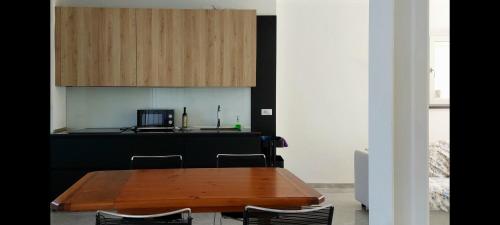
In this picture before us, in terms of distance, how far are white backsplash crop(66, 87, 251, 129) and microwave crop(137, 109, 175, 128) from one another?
239 mm

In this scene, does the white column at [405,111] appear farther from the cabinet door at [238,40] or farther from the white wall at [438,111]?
the white wall at [438,111]

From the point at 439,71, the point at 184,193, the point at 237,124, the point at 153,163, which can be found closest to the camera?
→ the point at 184,193

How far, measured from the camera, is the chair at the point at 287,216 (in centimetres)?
204

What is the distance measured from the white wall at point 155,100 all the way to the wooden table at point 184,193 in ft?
9.17

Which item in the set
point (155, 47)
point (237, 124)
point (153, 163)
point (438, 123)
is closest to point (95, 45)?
point (155, 47)

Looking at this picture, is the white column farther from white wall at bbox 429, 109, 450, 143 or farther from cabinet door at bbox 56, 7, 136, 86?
white wall at bbox 429, 109, 450, 143

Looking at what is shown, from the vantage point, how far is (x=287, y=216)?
207cm

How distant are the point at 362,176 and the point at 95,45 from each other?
3.60 m

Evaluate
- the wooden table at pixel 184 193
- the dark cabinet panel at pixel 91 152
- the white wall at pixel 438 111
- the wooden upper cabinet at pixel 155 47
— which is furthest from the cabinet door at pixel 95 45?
the white wall at pixel 438 111

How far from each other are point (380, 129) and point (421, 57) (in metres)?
0.21

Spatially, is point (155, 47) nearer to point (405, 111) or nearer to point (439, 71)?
point (439, 71)
